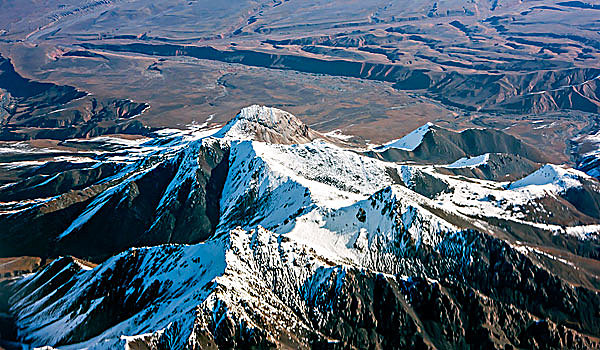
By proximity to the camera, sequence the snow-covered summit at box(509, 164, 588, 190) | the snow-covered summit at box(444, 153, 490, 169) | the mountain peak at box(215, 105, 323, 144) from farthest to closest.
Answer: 1. the snow-covered summit at box(444, 153, 490, 169)
2. the mountain peak at box(215, 105, 323, 144)
3. the snow-covered summit at box(509, 164, 588, 190)

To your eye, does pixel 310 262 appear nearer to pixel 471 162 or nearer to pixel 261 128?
pixel 261 128

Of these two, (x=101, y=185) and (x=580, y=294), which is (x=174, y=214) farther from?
(x=580, y=294)

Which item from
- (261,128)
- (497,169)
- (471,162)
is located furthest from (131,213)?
(497,169)

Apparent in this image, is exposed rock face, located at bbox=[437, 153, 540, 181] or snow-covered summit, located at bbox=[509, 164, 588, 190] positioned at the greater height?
snow-covered summit, located at bbox=[509, 164, 588, 190]

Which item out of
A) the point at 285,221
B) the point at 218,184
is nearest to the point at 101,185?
the point at 218,184

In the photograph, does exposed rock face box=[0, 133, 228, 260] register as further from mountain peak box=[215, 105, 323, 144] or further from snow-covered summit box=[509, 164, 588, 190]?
snow-covered summit box=[509, 164, 588, 190]

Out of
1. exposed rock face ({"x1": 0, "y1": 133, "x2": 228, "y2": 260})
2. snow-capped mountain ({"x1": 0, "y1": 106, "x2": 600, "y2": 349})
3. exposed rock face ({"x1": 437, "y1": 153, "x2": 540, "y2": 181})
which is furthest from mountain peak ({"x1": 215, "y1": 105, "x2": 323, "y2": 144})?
exposed rock face ({"x1": 437, "y1": 153, "x2": 540, "y2": 181})

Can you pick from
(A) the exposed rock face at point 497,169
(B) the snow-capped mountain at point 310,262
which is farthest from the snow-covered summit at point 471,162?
(B) the snow-capped mountain at point 310,262
